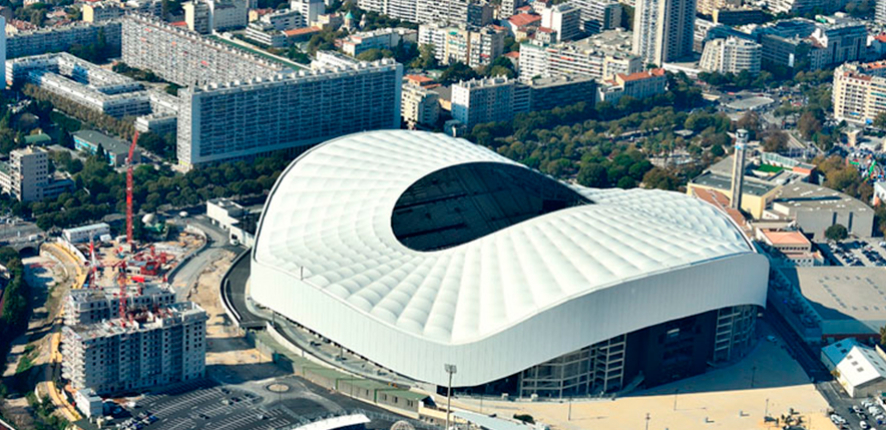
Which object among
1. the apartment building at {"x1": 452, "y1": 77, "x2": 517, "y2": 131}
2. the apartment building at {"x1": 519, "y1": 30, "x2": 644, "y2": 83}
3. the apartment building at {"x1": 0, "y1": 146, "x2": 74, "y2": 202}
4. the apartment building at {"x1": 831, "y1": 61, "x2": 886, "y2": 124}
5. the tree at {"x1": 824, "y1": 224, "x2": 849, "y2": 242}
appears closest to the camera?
the tree at {"x1": 824, "y1": 224, "x2": 849, "y2": 242}

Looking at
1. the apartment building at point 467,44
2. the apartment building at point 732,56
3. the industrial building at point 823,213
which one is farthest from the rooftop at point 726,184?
the apartment building at point 467,44

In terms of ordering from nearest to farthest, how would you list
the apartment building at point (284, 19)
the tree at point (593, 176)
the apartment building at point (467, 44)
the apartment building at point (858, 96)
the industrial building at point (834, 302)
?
the industrial building at point (834, 302), the tree at point (593, 176), the apartment building at point (858, 96), the apartment building at point (467, 44), the apartment building at point (284, 19)

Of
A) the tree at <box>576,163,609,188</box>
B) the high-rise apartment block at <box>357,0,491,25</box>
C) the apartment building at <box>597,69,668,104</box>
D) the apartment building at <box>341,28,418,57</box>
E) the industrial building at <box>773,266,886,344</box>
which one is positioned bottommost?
the industrial building at <box>773,266,886,344</box>

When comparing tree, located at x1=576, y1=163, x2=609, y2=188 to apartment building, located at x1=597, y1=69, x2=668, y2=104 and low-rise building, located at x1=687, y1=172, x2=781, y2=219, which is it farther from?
apartment building, located at x1=597, y1=69, x2=668, y2=104

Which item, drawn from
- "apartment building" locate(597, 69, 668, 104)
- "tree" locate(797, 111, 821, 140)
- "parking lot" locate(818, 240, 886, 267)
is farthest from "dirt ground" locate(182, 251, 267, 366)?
"tree" locate(797, 111, 821, 140)

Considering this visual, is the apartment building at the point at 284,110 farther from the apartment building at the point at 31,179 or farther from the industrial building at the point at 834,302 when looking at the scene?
the industrial building at the point at 834,302

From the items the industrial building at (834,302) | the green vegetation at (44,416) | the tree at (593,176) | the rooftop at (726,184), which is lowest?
the green vegetation at (44,416)

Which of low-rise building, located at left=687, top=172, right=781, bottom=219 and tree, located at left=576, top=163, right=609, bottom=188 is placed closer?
low-rise building, located at left=687, top=172, right=781, bottom=219

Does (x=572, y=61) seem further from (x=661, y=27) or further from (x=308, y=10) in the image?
(x=308, y=10)
